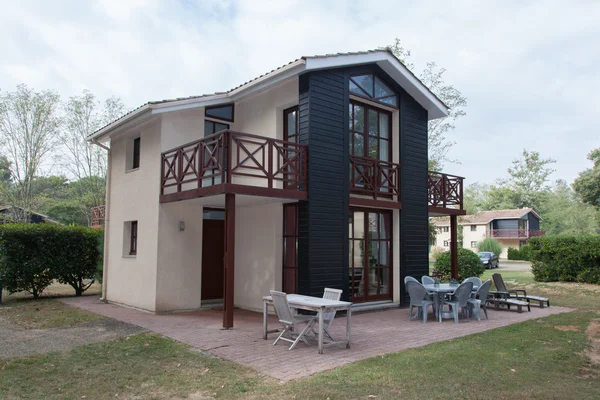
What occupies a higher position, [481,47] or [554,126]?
[554,126]

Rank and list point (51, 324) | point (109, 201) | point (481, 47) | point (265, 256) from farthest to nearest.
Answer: point (481, 47)
point (109, 201)
point (265, 256)
point (51, 324)

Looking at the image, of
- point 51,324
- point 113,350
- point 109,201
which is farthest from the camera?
point 109,201

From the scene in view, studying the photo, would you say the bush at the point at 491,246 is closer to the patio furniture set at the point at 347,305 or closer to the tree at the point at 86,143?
the patio furniture set at the point at 347,305

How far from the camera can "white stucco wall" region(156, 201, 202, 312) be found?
1045cm

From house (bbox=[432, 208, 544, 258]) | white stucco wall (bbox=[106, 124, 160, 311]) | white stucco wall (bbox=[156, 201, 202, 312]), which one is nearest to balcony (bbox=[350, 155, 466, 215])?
white stucco wall (bbox=[156, 201, 202, 312])

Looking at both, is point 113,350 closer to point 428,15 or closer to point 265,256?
point 265,256

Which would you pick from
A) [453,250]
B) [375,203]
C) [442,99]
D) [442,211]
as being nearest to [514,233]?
[442,99]

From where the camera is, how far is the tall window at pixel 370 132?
36.7ft

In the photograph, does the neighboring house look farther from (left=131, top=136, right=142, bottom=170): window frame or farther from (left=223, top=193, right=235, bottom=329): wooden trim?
(left=223, top=193, right=235, bottom=329): wooden trim

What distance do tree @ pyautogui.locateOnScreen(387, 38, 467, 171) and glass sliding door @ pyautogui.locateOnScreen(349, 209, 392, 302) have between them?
13136 mm

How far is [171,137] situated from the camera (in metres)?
10.7

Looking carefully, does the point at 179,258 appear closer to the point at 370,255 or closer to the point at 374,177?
the point at 370,255

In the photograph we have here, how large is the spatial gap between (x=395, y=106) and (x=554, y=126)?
45.9 meters

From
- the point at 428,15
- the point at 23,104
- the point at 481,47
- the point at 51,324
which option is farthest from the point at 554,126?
the point at 51,324
